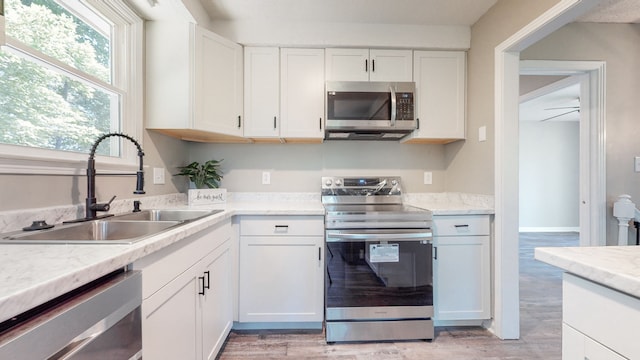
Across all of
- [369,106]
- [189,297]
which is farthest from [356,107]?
[189,297]

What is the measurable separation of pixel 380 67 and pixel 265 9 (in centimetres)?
98

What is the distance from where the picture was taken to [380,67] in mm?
2127

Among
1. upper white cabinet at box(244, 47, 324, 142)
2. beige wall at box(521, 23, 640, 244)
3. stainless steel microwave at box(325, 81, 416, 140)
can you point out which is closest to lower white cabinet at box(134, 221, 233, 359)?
upper white cabinet at box(244, 47, 324, 142)

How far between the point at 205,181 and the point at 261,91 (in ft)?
2.86

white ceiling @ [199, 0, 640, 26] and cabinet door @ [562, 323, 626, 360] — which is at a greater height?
white ceiling @ [199, 0, 640, 26]

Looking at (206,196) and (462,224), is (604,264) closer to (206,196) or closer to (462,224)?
(462,224)

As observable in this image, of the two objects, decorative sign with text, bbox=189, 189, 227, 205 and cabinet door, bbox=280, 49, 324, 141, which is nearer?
decorative sign with text, bbox=189, 189, 227, 205

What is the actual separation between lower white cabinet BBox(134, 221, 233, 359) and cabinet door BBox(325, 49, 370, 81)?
144 centimetres

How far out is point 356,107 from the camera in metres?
2.06

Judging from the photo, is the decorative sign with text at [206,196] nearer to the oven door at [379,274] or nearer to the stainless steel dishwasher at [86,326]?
the oven door at [379,274]

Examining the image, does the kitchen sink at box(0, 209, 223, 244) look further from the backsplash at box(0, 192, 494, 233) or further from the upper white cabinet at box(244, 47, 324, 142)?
the upper white cabinet at box(244, 47, 324, 142)

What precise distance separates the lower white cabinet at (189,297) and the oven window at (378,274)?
2.21 ft

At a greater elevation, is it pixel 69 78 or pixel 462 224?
pixel 69 78

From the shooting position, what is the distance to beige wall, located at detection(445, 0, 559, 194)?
1.73m
